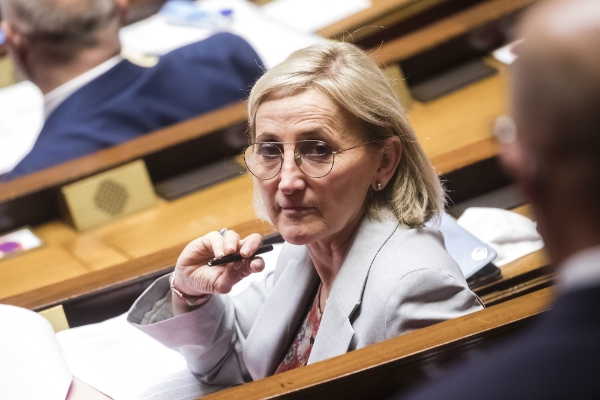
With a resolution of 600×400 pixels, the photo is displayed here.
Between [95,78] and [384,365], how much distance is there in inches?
79.9

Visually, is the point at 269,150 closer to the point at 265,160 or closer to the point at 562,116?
→ the point at 265,160

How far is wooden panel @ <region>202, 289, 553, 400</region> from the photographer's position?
138cm

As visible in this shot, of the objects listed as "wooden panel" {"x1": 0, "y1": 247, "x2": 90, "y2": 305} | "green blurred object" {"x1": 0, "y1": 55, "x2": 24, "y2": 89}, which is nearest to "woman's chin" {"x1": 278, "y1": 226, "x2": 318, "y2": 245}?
"wooden panel" {"x1": 0, "y1": 247, "x2": 90, "y2": 305}

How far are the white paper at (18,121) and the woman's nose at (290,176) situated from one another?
6.67 ft

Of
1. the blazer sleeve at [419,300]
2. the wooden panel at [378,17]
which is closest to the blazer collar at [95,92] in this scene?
the wooden panel at [378,17]

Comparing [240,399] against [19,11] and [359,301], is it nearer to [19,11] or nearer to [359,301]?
[359,301]

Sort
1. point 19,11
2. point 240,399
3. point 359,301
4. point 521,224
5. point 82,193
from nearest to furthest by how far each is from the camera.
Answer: point 240,399, point 359,301, point 521,224, point 82,193, point 19,11

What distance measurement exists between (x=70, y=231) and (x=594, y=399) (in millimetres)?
2248

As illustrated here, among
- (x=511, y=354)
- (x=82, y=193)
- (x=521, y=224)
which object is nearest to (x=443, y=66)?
(x=521, y=224)

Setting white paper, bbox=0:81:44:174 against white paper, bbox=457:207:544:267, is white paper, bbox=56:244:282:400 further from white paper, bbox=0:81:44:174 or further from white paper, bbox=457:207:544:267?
white paper, bbox=0:81:44:174

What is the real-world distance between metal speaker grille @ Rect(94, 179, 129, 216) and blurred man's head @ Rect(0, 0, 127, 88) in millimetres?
630

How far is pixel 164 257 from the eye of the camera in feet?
6.84

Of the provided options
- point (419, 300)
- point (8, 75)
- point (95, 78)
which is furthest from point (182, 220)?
point (8, 75)

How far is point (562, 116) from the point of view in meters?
0.82
